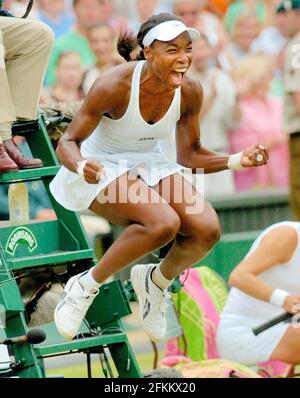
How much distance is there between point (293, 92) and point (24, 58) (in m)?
3.47

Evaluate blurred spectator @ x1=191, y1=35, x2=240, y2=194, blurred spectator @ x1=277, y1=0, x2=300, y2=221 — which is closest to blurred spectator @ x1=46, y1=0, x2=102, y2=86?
blurred spectator @ x1=191, y1=35, x2=240, y2=194

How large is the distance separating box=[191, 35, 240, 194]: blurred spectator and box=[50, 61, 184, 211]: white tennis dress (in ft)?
18.9

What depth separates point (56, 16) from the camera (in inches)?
514

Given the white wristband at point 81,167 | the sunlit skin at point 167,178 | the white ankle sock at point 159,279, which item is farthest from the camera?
the white ankle sock at point 159,279

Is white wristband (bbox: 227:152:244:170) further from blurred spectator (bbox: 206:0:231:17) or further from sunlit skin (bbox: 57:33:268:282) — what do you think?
blurred spectator (bbox: 206:0:231:17)

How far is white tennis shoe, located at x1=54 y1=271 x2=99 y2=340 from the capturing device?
7.39 meters

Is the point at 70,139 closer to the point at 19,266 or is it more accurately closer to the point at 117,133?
the point at 117,133

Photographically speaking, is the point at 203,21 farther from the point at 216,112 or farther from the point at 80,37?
the point at 80,37

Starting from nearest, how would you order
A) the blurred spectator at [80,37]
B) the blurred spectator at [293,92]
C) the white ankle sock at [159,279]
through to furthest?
1. the white ankle sock at [159,279]
2. the blurred spectator at [293,92]
3. the blurred spectator at [80,37]

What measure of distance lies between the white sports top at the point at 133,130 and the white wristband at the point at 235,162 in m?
0.36

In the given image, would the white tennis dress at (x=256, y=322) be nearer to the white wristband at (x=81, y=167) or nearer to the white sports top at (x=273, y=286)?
the white sports top at (x=273, y=286)

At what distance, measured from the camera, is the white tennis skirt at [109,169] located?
742 centimetres

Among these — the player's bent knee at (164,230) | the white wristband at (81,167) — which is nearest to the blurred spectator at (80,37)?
the player's bent knee at (164,230)
